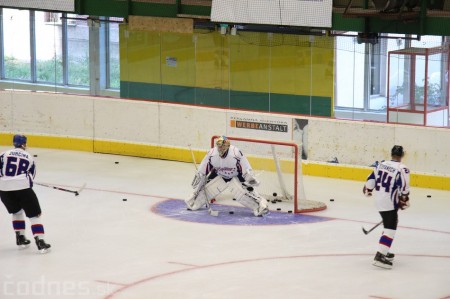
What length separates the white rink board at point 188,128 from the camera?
51.7 feet

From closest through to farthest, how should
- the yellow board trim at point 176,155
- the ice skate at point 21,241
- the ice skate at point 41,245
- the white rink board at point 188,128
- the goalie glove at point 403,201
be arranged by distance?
the goalie glove at point 403,201, the ice skate at point 41,245, the ice skate at point 21,241, the yellow board trim at point 176,155, the white rink board at point 188,128

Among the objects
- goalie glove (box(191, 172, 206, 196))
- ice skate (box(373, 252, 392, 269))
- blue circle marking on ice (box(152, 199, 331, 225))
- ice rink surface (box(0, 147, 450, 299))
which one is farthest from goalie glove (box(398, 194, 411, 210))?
goalie glove (box(191, 172, 206, 196))

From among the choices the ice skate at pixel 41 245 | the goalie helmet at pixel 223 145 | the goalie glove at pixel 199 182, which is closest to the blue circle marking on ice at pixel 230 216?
the goalie glove at pixel 199 182

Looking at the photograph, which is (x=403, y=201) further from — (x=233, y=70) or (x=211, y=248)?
(x=233, y=70)

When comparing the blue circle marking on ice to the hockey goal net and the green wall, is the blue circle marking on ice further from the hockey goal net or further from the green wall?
the green wall

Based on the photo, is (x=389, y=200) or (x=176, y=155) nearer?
(x=389, y=200)

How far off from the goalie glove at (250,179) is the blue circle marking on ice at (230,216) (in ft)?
1.35

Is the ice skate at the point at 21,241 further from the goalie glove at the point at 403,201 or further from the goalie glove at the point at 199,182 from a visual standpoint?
the goalie glove at the point at 403,201

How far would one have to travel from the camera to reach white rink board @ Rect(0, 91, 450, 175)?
1577 cm

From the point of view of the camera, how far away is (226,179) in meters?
14.1

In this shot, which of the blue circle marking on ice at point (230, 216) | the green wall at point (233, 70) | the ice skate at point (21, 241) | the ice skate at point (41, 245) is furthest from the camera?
the green wall at point (233, 70)

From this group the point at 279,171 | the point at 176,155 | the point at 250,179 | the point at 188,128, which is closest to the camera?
the point at 250,179

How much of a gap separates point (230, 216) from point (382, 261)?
2960mm

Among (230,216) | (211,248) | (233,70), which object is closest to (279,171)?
(230,216)
